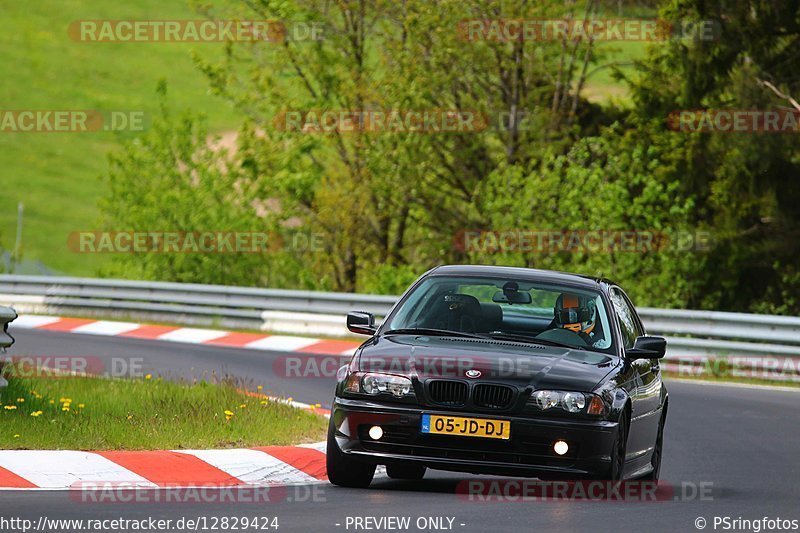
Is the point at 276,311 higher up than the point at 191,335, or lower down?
higher up

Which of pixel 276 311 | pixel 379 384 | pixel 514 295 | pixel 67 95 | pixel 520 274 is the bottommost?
pixel 276 311

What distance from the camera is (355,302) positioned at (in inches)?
1038

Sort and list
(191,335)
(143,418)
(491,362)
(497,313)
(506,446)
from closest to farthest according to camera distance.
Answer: (506,446), (491,362), (497,313), (143,418), (191,335)

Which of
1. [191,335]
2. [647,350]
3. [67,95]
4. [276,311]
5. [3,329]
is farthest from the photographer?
[67,95]

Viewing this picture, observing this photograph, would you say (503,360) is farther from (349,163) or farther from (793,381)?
(349,163)

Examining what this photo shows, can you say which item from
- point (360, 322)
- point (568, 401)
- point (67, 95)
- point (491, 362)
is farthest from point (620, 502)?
point (67, 95)

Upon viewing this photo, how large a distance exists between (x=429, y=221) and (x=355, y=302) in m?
10.2

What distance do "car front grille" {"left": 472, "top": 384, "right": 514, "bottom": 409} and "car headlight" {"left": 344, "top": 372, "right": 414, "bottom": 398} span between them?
388 mm

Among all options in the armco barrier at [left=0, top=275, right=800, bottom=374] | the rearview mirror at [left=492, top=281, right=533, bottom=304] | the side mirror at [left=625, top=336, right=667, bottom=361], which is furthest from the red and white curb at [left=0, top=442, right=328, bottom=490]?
the armco barrier at [left=0, top=275, right=800, bottom=374]

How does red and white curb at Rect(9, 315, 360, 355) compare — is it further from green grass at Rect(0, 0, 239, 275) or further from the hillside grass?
the hillside grass

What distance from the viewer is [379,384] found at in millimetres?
9867

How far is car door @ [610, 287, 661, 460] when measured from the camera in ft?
34.8

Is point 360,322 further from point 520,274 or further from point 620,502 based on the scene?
point 620,502

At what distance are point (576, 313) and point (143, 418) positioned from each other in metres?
3.41
